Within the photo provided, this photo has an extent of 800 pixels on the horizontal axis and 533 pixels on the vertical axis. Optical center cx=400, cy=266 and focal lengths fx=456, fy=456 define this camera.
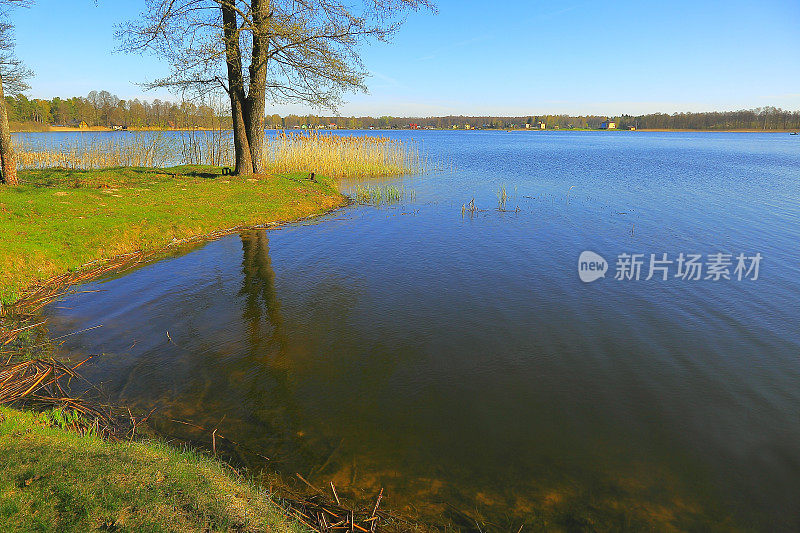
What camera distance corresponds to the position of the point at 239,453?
466cm

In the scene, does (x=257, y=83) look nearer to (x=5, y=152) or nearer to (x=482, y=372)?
(x=5, y=152)

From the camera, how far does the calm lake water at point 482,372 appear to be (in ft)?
14.1

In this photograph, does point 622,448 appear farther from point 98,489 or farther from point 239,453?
point 98,489

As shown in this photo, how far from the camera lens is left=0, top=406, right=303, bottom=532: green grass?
2979mm

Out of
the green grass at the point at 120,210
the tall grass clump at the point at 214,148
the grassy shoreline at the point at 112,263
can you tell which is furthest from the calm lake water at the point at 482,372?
the tall grass clump at the point at 214,148

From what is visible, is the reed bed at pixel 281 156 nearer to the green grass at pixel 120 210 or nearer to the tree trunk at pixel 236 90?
the tree trunk at pixel 236 90

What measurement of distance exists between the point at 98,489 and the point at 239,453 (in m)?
1.57

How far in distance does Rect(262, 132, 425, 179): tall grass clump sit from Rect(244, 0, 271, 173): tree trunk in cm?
572

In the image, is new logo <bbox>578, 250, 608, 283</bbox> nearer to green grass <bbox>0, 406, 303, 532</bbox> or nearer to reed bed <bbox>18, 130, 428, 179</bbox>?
green grass <bbox>0, 406, 303, 532</bbox>

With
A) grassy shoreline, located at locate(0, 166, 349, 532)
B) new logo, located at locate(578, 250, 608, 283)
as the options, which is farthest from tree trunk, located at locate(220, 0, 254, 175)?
new logo, located at locate(578, 250, 608, 283)

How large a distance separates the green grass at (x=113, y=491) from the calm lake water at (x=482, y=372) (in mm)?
876

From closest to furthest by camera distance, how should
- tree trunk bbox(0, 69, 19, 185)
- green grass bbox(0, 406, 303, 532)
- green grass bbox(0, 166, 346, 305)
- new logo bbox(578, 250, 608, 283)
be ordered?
green grass bbox(0, 406, 303, 532)
green grass bbox(0, 166, 346, 305)
new logo bbox(578, 250, 608, 283)
tree trunk bbox(0, 69, 19, 185)

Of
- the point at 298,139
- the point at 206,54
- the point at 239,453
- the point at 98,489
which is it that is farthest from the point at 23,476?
the point at 298,139

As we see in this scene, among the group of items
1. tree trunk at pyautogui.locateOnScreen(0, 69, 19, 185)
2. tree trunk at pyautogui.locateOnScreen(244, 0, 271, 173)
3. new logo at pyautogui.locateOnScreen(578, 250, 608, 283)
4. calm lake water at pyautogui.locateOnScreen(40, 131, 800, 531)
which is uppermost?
tree trunk at pyautogui.locateOnScreen(244, 0, 271, 173)
